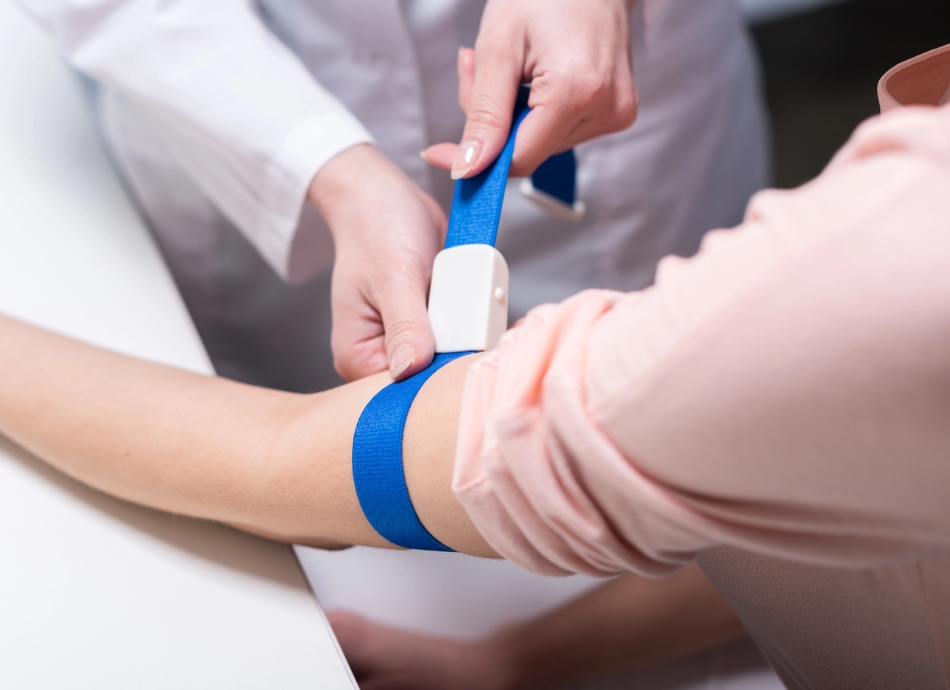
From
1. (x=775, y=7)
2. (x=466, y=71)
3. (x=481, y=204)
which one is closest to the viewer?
(x=481, y=204)

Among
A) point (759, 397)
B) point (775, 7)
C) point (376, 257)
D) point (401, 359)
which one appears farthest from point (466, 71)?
point (775, 7)

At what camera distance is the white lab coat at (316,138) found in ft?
2.36

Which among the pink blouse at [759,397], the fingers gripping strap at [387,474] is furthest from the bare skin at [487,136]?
the pink blouse at [759,397]

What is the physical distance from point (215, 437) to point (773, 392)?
377 mm

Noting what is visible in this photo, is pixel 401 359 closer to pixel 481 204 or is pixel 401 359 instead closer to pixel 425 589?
pixel 481 204

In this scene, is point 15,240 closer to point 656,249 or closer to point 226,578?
point 226,578

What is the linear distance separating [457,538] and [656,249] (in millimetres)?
646

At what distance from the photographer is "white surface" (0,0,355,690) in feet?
1.43

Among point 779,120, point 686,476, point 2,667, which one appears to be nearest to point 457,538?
point 686,476

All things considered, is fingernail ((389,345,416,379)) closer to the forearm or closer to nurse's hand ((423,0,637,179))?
nurse's hand ((423,0,637,179))

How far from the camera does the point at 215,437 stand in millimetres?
505

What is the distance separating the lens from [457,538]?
1.33 ft

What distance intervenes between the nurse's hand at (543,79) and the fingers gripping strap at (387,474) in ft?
0.69

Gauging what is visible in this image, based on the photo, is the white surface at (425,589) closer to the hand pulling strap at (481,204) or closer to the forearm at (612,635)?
the forearm at (612,635)
